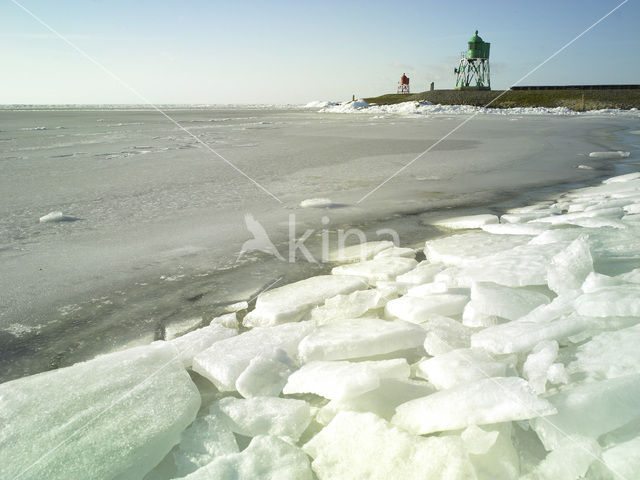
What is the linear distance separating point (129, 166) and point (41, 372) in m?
4.30

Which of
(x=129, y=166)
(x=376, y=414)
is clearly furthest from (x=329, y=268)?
(x=129, y=166)

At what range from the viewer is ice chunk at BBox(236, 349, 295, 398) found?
127cm

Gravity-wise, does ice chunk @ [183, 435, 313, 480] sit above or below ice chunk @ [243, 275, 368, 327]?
below

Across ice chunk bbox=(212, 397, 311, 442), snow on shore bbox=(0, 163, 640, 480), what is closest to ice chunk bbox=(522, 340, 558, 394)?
snow on shore bbox=(0, 163, 640, 480)

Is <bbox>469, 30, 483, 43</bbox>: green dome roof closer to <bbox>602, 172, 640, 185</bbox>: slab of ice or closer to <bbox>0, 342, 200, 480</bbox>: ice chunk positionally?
<bbox>602, 172, 640, 185</bbox>: slab of ice

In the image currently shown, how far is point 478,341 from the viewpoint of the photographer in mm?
1387

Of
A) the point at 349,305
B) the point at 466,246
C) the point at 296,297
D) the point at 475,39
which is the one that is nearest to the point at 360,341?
the point at 349,305

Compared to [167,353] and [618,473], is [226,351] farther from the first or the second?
[618,473]

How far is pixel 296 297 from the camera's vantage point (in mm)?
1851

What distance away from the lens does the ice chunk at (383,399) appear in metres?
1.16

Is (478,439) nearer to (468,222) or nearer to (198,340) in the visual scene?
(198,340)

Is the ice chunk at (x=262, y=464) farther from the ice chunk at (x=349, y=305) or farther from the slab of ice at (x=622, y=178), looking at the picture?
the slab of ice at (x=622, y=178)

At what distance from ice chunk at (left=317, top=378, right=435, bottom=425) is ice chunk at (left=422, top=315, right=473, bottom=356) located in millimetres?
169

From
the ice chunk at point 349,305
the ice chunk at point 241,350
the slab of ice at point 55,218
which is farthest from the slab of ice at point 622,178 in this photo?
the slab of ice at point 55,218
